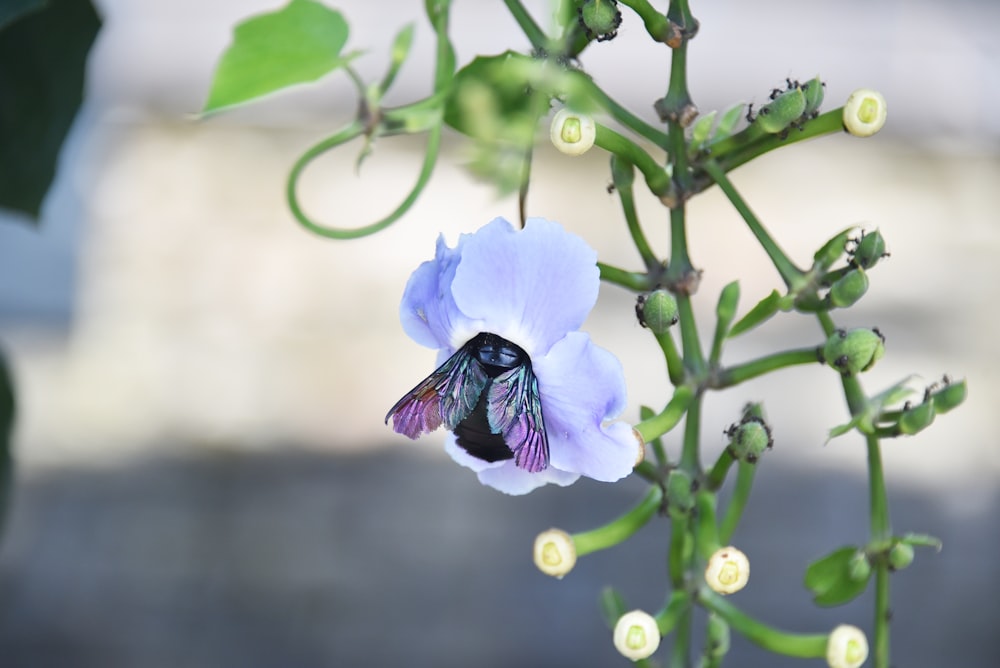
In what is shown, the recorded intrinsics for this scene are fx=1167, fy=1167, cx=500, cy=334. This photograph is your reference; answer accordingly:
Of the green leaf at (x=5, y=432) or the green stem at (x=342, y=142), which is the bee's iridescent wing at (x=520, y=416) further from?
the green leaf at (x=5, y=432)

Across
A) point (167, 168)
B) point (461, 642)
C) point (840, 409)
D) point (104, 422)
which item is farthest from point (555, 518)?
point (167, 168)

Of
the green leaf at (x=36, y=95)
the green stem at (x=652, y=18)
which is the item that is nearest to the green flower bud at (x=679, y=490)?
the green stem at (x=652, y=18)

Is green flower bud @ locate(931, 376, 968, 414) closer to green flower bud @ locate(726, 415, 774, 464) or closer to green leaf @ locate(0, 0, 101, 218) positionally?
green flower bud @ locate(726, 415, 774, 464)

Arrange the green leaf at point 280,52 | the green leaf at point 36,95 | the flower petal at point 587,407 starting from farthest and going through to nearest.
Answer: the green leaf at point 36,95 → the green leaf at point 280,52 → the flower petal at point 587,407

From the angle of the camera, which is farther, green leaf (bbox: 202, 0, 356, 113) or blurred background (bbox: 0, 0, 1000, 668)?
blurred background (bbox: 0, 0, 1000, 668)

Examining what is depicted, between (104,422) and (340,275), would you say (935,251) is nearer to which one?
(340,275)

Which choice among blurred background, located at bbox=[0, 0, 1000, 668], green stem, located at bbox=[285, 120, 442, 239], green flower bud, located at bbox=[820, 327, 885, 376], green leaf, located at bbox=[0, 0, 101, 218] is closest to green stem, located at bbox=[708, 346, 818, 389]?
green flower bud, located at bbox=[820, 327, 885, 376]
